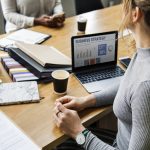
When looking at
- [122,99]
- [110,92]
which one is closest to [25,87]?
[110,92]

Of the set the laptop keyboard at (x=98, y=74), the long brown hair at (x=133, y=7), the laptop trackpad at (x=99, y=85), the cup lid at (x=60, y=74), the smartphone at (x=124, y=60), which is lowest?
the laptop trackpad at (x=99, y=85)

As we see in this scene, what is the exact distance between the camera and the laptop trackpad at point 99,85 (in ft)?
4.52

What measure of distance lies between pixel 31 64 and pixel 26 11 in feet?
3.49

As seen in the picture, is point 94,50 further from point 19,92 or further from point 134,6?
point 134,6

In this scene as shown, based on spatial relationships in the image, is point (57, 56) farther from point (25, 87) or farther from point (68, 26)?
point (68, 26)

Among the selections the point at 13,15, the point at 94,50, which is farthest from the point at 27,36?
the point at 94,50

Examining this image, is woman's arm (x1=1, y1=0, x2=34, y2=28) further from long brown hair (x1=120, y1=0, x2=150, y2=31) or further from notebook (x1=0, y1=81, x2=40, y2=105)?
long brown hair (x1=120, y1=0, x2=150, y2=31)

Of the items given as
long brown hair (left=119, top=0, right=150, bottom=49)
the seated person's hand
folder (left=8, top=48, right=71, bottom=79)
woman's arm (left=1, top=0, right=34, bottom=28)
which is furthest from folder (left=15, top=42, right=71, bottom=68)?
woman's arm (left=1, top=0, right=34, bottom=28)

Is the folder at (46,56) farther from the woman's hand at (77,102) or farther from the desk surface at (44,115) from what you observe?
the woman's hand at (77,102)

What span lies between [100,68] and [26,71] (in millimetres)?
380

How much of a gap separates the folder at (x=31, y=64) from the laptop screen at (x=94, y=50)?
9 cm

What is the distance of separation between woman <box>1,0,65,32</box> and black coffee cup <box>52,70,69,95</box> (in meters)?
0.86

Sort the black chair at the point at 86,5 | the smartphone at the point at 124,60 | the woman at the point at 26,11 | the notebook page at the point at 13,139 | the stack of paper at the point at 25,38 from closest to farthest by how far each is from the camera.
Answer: the notebook page at the point at 13,139 → the smartphone at the point at 124,60 → the stack of paper at the point at 25,38 → the woman at the point at 26,11 → the black chair at the point at 86,5

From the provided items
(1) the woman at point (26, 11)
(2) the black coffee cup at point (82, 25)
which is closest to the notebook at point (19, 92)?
(2) the black coffee cup at point (82, 25)
